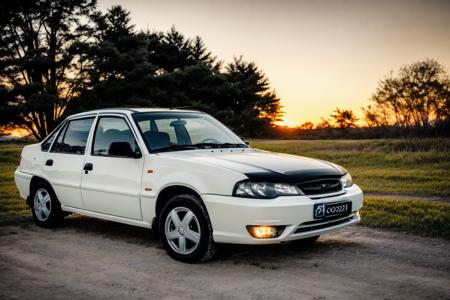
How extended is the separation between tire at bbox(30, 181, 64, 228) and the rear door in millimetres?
189

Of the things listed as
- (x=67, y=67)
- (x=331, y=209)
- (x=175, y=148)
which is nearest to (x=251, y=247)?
(x=331, y=209)

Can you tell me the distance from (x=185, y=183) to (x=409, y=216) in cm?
450

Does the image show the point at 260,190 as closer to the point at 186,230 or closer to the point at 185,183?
the point at 185,183

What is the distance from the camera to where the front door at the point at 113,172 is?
18.3 feet

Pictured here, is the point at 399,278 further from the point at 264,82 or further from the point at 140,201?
the point at 264,82

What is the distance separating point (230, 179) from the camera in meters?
4.69

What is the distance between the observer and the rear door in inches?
255

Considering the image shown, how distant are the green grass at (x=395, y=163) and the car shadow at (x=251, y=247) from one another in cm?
595

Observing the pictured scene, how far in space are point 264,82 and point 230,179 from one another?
60.8 metres

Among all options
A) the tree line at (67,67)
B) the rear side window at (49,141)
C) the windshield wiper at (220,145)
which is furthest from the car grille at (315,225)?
the tree line at (67,67)

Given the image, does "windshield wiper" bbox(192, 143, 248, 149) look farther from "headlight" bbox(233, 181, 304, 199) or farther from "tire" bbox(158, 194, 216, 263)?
"headlight" bbox(233, 181, 304, 199)

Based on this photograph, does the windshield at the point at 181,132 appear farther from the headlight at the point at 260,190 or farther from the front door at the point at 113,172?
the headlight at the point at 260,190

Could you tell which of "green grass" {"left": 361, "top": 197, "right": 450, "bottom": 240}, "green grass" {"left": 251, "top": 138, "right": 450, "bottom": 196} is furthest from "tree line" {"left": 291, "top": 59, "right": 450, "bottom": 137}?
"green grass" {"left": 361, "top": 197, "right": 450, "bottom": 240}

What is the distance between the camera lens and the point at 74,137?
269 inches
